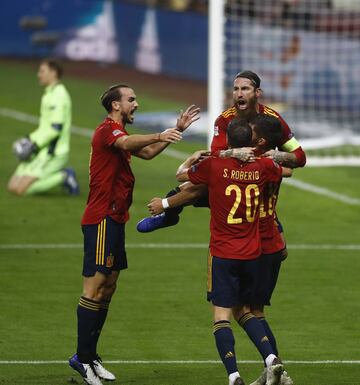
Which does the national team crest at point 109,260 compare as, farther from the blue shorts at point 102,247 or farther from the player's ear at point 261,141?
the player's ear at point 261,141

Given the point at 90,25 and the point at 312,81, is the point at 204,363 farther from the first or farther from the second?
the point at 90,25

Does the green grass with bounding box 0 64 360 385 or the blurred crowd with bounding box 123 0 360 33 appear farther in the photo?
the blurred crowd with bounding box 123 0 360 33

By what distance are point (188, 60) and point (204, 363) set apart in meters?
27.3

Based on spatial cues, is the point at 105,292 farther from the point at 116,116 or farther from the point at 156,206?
the point at 116,116

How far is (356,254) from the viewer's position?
18.2 m

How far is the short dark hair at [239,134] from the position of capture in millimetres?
10914

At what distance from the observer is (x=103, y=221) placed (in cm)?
1179

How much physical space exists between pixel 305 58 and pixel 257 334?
20.0m

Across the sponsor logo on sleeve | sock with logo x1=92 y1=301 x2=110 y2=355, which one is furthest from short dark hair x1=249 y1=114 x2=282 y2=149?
sock with logo x1=92 y1=301 x2=110 y2=355

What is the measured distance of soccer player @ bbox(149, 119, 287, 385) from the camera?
10961mm

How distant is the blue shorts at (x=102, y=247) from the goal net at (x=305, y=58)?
51.8 feet

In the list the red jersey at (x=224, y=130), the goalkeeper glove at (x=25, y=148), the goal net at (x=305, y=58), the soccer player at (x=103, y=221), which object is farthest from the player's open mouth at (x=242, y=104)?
the goal net at (x=305, y=58)

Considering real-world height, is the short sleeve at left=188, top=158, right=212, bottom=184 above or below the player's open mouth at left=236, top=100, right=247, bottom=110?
below

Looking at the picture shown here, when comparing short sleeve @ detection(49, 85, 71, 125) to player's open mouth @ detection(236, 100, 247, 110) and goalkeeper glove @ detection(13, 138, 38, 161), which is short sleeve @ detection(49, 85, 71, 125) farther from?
player's open mouth @ detection(236, 100, 247, 110)
